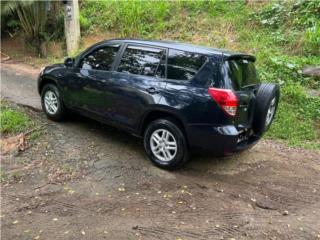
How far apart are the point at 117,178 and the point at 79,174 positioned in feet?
1.66

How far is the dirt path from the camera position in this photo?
3.92 m

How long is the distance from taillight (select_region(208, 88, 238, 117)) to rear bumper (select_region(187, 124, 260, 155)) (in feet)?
0.72

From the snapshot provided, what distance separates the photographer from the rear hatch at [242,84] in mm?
4758

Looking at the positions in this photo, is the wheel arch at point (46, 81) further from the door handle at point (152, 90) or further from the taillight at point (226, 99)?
the taillight at point (226, 99)

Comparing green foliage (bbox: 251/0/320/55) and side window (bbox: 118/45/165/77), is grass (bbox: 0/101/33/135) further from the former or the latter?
green foliage (bbox: 251/0/320/55)

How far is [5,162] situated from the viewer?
5383 mm

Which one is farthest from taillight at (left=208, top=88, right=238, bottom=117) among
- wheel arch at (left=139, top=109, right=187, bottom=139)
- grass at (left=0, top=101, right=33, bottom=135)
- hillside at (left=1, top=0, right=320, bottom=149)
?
grass at (left=0, top=101, right=33, bottom=135)

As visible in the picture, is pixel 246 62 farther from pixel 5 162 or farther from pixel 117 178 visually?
pixel 5 162

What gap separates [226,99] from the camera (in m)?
4.61

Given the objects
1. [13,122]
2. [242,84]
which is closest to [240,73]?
[242,84]

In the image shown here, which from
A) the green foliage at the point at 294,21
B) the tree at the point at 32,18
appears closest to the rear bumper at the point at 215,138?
the green foliage at the point at 294,21

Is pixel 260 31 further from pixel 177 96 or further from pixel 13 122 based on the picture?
pixel 13 122

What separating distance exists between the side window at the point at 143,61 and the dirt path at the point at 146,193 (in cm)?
122

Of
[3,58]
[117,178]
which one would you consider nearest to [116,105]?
[117,178]
